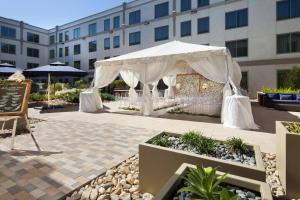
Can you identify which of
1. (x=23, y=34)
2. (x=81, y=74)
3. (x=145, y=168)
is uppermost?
(x=23, y=34)

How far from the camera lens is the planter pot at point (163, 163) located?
91.7 inches

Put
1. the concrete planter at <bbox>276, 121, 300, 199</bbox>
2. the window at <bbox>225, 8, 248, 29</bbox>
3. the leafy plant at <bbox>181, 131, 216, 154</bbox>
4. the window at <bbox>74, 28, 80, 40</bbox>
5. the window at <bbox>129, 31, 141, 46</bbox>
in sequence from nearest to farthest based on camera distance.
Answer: the concrete planter at <bbox>276, 121, 300, 199</bbox> < the leafy plant at <bbox>181, 131, 216, 154</bbox> < the window at <bbox>225, 8, 248, 29</bbox> < the window at <bbox>129, 31, 141, 46</bbox> < the window at <bbox>74, 28, 80, 40</bbox>

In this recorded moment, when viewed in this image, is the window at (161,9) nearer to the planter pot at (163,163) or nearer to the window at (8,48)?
the planter pot at (163,163)

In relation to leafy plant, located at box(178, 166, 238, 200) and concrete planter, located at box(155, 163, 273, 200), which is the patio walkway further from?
leafy plant, located at box(178, 166, 238, 200)

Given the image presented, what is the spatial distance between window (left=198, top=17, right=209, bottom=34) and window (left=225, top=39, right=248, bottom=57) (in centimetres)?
265

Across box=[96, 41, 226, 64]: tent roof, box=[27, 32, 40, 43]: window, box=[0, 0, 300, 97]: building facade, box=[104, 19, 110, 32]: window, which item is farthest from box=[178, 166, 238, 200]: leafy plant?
box=[27, 32, 40, 43]: window

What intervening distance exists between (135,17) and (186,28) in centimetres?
729

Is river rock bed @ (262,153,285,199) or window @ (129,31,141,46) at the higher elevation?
window @ (129,31,141,46)

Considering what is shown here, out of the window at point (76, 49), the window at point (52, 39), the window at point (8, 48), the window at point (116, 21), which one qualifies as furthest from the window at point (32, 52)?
the window at point (116, 21)

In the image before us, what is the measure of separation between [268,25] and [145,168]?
18509mm

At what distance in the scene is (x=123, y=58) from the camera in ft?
31.4

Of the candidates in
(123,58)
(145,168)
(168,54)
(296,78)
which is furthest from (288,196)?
(296,78)

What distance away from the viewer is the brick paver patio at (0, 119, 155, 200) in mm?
2838

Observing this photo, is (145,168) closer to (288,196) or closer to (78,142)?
(288,196)
